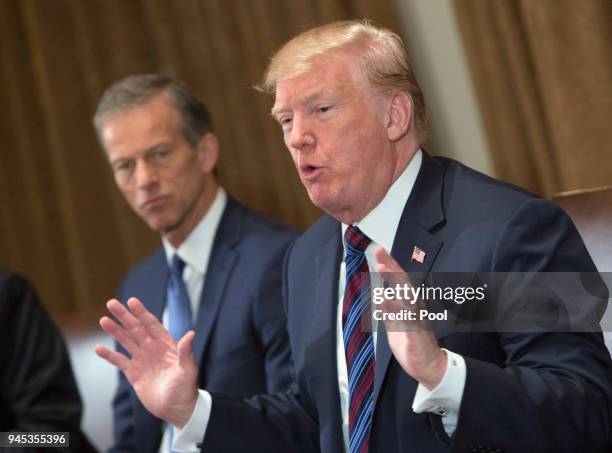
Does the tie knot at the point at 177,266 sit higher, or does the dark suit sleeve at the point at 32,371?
the tie knot at the point at 177,266

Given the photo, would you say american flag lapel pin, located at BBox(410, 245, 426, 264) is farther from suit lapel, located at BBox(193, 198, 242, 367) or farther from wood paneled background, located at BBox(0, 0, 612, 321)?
wood paneled background, located at BBox(0, 0, 612, 321)

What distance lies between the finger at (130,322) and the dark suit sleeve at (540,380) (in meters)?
0.77

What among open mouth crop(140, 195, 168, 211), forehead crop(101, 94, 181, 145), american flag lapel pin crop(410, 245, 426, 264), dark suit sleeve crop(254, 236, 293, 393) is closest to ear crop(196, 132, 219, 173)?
forehead crop(101, 94, 181, 145)

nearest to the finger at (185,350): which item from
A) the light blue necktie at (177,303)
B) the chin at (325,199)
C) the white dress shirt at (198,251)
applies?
the chin at (325,199)

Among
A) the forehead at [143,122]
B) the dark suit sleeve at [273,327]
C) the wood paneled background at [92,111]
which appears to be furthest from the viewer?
the wood paneled background at [92,111]

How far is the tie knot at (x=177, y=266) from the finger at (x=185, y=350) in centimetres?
94

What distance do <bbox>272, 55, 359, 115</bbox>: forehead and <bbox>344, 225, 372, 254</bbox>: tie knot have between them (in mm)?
300

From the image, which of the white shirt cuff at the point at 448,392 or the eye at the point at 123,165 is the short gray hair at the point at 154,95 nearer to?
the eye at the point at 123,165

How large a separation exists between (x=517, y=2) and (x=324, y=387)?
5.99 feet

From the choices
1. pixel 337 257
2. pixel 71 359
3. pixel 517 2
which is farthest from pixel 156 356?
pixel 517 2

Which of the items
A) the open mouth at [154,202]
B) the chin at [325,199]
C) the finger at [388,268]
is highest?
the chin at [325,199]

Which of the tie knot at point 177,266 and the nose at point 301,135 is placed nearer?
the nose at point 301,135

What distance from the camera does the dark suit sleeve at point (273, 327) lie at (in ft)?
8.46

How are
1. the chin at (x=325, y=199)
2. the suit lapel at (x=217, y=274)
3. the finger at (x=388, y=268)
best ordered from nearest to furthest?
1. the finger at (x=388, y=268)
2. the chin at (x=325, y=199)
3. the suit lapel at (x=217, y=274)
